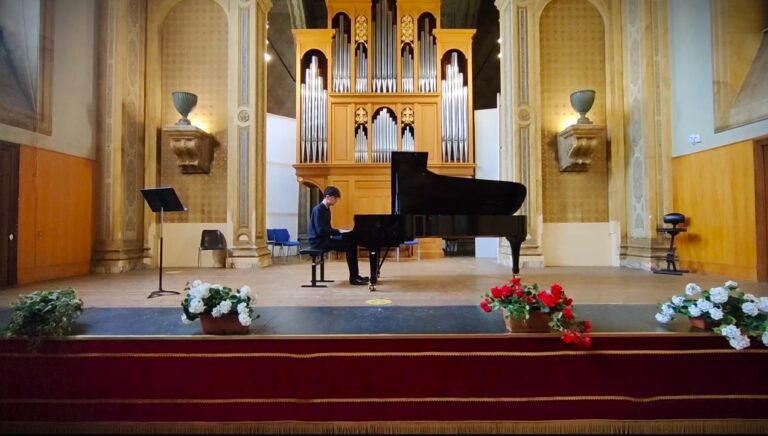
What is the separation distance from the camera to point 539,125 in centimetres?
618

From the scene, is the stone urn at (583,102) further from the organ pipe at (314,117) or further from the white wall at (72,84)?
the white wall at (72,84)

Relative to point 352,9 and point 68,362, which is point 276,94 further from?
point 68,362

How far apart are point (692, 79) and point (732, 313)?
4424 mm

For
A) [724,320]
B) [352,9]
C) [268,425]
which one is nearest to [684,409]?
[724,320]

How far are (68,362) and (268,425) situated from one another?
1154 millimetres

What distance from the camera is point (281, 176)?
31.4 ft

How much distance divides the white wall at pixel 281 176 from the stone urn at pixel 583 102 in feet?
20.4

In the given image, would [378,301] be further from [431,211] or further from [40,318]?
[40,318]

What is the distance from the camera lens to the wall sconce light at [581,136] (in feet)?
19.0

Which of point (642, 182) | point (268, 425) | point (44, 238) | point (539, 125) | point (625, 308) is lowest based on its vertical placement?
point (268, 425)

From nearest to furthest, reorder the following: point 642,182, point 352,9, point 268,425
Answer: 1. point 268,425
2. point 642,182
3. point 352,9

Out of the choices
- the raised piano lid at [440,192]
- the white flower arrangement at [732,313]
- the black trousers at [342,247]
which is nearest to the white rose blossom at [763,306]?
the white flower arrangement at [732,313]

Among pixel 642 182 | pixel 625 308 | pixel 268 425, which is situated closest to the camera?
pixel 268 425

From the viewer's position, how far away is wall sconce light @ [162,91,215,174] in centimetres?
586
